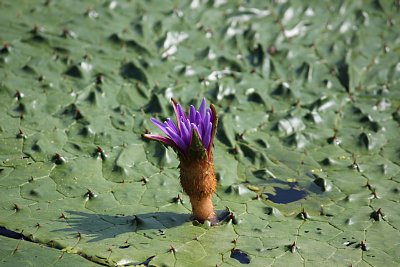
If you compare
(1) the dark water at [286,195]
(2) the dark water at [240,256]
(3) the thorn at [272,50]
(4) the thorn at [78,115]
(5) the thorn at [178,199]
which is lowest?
(1) the dark water at [286,195]

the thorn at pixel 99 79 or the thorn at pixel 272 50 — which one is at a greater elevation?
the thorn at pixel 99 79

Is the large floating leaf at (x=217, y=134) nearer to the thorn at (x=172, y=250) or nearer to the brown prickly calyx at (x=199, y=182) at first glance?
the thorn at (x=172, y=250)

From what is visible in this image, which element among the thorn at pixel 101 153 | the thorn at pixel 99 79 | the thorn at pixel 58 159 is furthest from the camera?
the thorn at pixel 99 79

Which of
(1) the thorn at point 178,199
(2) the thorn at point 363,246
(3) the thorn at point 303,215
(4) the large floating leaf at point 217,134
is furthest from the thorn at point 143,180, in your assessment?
(2) the thorn at point 363,246

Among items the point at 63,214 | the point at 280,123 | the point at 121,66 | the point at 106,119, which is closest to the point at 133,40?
the point at 121,66

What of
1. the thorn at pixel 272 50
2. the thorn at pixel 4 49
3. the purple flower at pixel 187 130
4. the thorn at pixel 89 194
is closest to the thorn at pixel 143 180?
the thorn at pixel 89 194

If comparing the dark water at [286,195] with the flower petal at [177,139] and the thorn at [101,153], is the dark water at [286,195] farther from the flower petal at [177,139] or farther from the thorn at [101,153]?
the thorn at [101,153]

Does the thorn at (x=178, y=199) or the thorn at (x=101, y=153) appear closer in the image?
the thorn at (x=178, y=199)

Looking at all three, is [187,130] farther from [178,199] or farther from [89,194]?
[89,194]

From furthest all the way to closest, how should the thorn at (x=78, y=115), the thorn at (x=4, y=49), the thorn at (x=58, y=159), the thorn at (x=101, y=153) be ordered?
the thorn at (x=4, y=49)
the thorn at (x=78, y=115)
the thorn at (x=101, y=153)
the thorn at (x=58, y=159)
